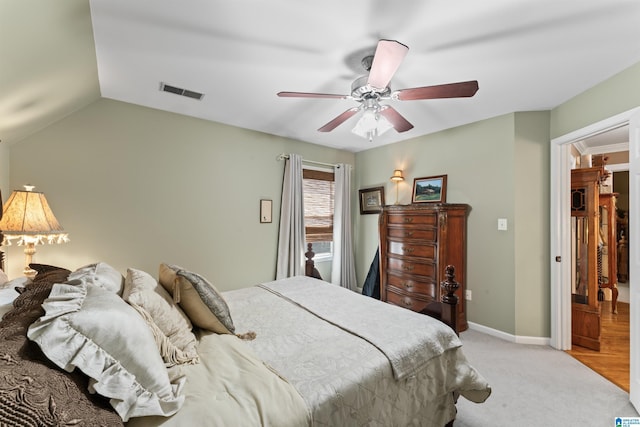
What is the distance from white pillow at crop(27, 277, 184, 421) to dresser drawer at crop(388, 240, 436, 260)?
2.91 m

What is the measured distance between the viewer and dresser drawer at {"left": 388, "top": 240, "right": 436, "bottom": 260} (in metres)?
3.27

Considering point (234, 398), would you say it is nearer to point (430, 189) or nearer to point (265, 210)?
point (265, 210)

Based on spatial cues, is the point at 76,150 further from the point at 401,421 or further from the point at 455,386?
the point at 455,386

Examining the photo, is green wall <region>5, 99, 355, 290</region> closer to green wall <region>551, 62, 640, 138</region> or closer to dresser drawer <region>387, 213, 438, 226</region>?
dresser drawer <region>387, 213, 438, 226</region>

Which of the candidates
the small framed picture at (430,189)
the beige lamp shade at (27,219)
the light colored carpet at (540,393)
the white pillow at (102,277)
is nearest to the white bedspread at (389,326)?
the light colored carpet at (540,393)

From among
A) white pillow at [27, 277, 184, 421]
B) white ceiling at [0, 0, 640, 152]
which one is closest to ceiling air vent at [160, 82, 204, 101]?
white ceiling at [0, 0, 640, 152]

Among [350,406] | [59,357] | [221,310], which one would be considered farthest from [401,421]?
[59,357]

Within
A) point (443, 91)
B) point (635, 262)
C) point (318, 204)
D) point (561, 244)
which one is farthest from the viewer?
point (318, 204)

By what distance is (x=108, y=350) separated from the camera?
85 cm

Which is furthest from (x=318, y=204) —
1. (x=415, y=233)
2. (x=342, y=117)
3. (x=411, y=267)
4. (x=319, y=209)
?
(x=342, y=117)

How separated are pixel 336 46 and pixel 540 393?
117 inches

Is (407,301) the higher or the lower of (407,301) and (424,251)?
the lower

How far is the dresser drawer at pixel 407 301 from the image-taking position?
3319mm

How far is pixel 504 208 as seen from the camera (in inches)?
123
